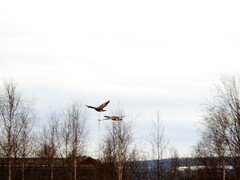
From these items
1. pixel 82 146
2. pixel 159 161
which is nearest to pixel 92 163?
pixel 82 146

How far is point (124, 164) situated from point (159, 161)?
332 centimetres

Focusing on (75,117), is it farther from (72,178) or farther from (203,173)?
(203,173)

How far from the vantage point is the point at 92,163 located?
107 feet

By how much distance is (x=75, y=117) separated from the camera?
99.2 ft

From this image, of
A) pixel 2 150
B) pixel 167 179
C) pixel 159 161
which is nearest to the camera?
pixel 2 150

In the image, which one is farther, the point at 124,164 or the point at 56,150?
the point at 56,150

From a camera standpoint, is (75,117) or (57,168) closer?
(75,117)

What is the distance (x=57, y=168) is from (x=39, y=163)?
150 cm

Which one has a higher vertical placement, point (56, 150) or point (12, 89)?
point (12, 89)

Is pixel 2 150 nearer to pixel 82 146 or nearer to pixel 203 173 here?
pixel 82 146

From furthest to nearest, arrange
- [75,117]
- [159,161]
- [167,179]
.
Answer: [167,179] → [75,117] → [159,161]

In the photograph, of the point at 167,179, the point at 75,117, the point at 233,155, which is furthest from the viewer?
the point at 167,179

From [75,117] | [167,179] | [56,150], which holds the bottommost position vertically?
[167,179]

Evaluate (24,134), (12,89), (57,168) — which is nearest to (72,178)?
(57,168)
